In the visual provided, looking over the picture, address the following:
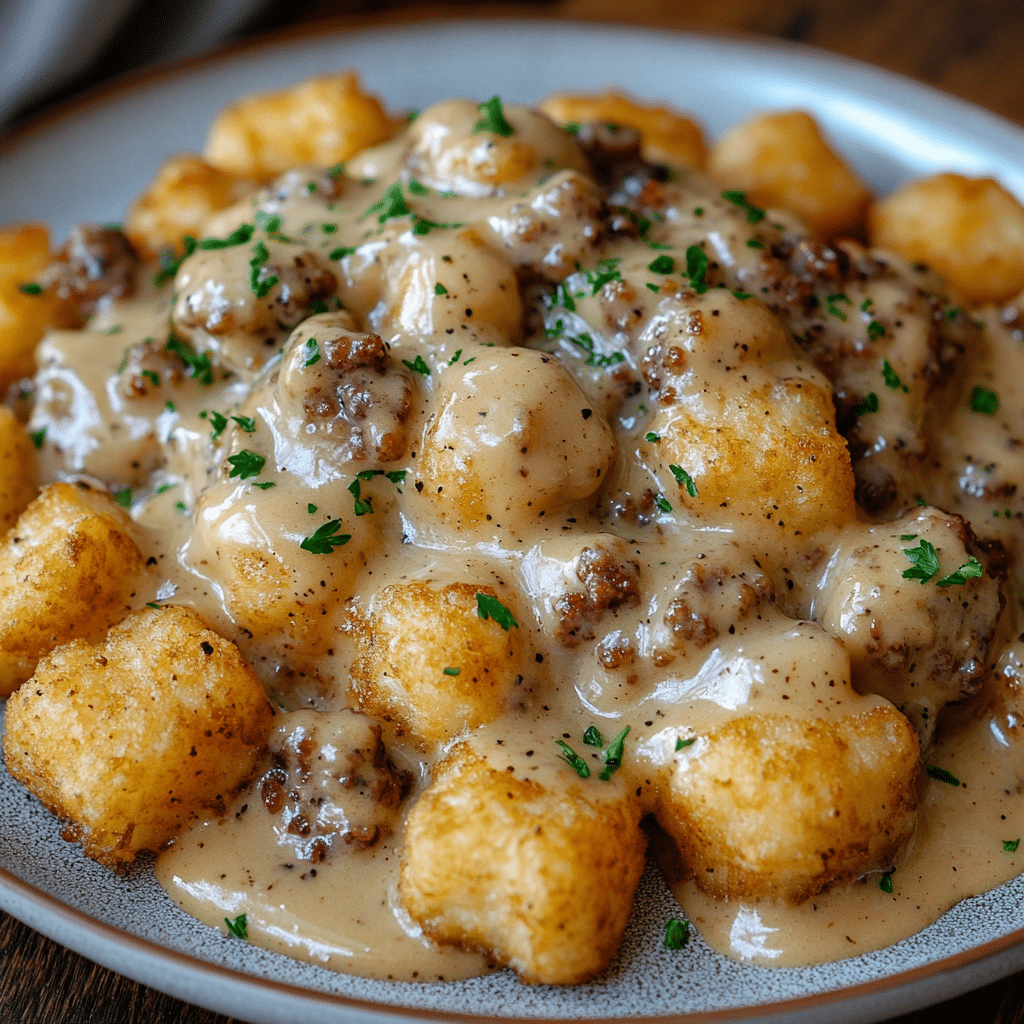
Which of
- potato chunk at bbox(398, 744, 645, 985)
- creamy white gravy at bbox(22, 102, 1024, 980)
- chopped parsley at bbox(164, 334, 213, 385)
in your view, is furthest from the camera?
chopped parsley at bbox(164, 334, 213, 385)

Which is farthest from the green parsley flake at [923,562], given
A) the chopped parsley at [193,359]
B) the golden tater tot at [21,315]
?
the golden tater tot at [21,315]

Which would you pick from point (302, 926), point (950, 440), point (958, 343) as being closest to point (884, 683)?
point (950, 440)

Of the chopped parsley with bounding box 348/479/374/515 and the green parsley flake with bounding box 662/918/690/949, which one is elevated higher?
the chopped parsley with bounding box 348/479/374/515

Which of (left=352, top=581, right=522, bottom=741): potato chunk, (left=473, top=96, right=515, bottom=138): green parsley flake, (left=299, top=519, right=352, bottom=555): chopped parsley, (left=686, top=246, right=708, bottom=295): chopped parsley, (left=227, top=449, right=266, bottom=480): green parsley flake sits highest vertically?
(left=473, top=96, right=515, bottom=138): green parsley flake

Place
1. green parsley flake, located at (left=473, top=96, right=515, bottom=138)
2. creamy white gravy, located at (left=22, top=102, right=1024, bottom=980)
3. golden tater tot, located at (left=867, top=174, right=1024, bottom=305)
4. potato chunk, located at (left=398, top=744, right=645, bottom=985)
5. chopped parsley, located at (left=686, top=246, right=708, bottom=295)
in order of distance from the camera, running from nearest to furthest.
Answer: potato chunk, located at (left=398, top=744, right=645, bottom=985)
creamy white gravy, located at (left=22, top=102, right=1024, bottom=980)
chopped parsley, located at (left=686, top=246, right=708, bottom=295)
green parsley flake, located at (left=473, top=96, right=515, bottom=138)
golden tater tot, located at (left=867, top=174, right=1024, bottom=305)

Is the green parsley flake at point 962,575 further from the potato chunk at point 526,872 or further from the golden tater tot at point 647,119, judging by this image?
the golden tater tot at point 647,119

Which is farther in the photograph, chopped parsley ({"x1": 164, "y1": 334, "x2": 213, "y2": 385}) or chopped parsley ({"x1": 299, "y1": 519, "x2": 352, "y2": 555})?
chopped parsley ({"x1": 164, "y1": 334, "x2": 213, "y2": 385})

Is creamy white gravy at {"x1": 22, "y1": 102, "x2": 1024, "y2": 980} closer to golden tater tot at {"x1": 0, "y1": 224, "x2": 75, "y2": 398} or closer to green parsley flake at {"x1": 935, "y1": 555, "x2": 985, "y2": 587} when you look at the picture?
green parsley flake at {"x1": 935, "y1": 555, "x2": 985, "y2": 587}

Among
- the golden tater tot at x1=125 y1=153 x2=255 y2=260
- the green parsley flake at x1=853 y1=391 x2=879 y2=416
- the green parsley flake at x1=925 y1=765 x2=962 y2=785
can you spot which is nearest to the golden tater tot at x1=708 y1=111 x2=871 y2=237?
the green parsley flake at x1=853 y1=391 x2=879 y2=416
